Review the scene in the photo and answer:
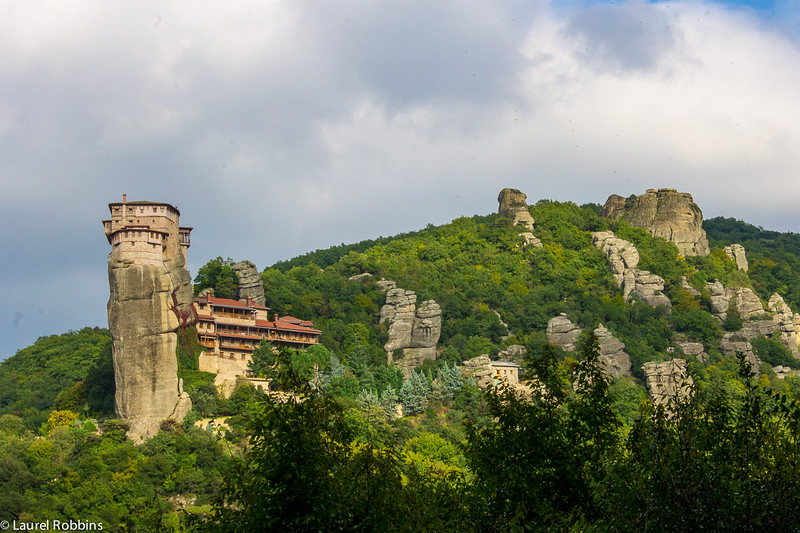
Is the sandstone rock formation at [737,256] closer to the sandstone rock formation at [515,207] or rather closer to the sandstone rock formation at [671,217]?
the sandstone rock formation at [671,217]

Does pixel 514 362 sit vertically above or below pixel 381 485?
above

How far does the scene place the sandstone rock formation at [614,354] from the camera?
75.6m

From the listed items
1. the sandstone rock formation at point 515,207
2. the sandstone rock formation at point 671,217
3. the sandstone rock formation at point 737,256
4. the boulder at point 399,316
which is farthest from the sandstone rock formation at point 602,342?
the sandstone rock formation at point 737,256

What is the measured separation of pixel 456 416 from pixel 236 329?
17.1 metres

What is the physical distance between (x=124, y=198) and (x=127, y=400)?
13.8 metres

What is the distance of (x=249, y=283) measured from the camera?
69188 mm

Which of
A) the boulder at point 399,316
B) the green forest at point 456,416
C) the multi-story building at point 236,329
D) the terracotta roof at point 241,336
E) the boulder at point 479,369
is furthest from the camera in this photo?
the boulder at point 399,316

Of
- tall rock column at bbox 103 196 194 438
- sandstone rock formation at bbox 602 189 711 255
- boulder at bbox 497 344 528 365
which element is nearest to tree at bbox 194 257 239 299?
tall rock column at bbox 103 196 194 438

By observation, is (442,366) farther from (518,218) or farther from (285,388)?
(285,388)

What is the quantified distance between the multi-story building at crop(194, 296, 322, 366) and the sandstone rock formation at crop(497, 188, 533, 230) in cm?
5091

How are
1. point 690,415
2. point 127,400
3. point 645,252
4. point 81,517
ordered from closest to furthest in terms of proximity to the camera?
1. point 690,415
2. point 81,517
3. point 127,400
4. point 645,252

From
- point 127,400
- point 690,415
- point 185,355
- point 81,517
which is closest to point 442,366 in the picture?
point 185,355

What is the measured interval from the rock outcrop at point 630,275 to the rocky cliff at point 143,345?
2156 inches

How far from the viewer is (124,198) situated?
58844 millimetres
